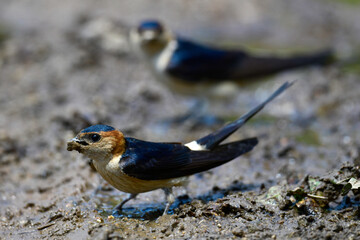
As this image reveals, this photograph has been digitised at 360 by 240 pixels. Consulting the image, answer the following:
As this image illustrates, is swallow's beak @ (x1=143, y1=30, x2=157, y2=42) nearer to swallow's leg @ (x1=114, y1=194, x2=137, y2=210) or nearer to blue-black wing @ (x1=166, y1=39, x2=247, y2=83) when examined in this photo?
blue-black wing @ (x1=166, y1=39, x2=247, y2=83)

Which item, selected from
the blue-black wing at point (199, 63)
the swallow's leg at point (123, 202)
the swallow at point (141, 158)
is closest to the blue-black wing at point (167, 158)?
the swallow at point (141, 158)

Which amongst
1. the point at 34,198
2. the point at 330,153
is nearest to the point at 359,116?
the point at 330,153

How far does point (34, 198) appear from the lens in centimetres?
482

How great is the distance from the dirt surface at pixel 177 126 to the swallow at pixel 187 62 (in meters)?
0.49

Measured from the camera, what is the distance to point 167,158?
4.04 m

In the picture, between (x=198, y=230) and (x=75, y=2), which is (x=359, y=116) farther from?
(x=75, y=2)

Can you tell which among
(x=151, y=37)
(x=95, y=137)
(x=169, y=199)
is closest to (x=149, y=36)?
(x=151, y=37)

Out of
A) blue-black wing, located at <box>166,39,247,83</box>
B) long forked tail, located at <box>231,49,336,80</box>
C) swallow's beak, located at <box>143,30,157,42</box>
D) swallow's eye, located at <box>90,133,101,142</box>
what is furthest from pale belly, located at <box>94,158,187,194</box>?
long forked tail, located at <box>231,49,336,80</box>

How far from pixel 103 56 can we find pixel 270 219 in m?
5.71

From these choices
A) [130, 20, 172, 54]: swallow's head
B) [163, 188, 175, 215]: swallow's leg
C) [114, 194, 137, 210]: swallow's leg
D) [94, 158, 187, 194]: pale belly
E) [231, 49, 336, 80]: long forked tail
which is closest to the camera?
[94, 158, 187, 194]: pale belly

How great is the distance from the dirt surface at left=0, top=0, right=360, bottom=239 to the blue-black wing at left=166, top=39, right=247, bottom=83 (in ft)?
1.97

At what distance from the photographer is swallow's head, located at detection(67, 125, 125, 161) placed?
12.3ft

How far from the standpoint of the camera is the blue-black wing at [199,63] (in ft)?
23.9

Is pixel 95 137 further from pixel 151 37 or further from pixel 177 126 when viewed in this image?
pixel 151 37
